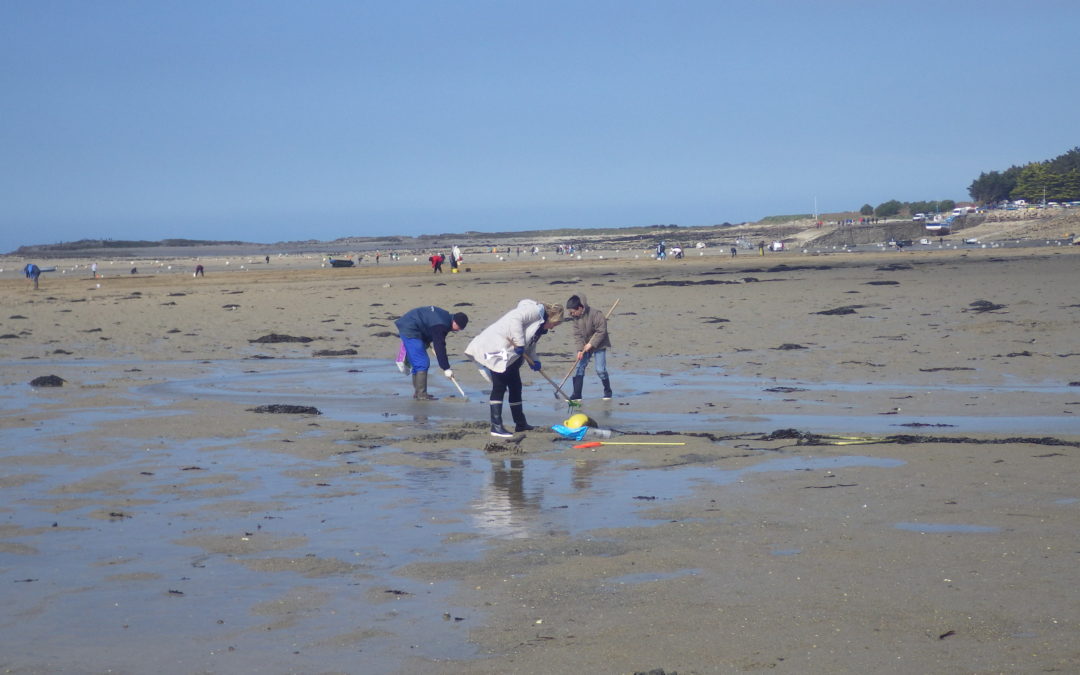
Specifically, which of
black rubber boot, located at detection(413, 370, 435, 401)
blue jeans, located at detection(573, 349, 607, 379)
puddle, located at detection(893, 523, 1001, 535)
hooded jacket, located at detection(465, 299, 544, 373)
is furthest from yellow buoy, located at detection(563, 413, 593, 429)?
puddle, located at detection(893, 523, 1001, 535)

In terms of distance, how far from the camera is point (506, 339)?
39.3 ft

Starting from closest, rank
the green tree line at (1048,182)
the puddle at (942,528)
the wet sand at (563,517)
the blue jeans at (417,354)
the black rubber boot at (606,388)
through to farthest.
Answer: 1. the wet sand at (563,517)
2. the puddle at (942,528)
3. the black rubber boot at (606,388)
4. the blue jeans at (417,354)
5. the green tree line at (1048,182)

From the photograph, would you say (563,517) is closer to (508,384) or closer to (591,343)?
(508,384)

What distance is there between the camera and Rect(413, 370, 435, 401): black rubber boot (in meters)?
15.0

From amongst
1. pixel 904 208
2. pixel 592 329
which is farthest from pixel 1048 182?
pixel 592 329

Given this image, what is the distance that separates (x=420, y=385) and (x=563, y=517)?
7.11 m

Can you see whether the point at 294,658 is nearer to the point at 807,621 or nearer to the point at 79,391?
the point at 807,621

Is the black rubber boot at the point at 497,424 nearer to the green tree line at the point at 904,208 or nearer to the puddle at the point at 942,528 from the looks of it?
the puddle at the point at 942,528

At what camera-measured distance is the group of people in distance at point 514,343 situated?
1196 centimetres

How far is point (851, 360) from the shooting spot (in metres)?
17.2

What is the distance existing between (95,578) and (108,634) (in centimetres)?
110

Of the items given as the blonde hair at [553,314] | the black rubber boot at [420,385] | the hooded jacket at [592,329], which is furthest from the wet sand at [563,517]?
the blonde hair at [553,314]

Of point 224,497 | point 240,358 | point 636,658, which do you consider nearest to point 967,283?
point 240,358

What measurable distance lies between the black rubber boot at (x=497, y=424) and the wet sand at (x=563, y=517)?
0.18 metres
